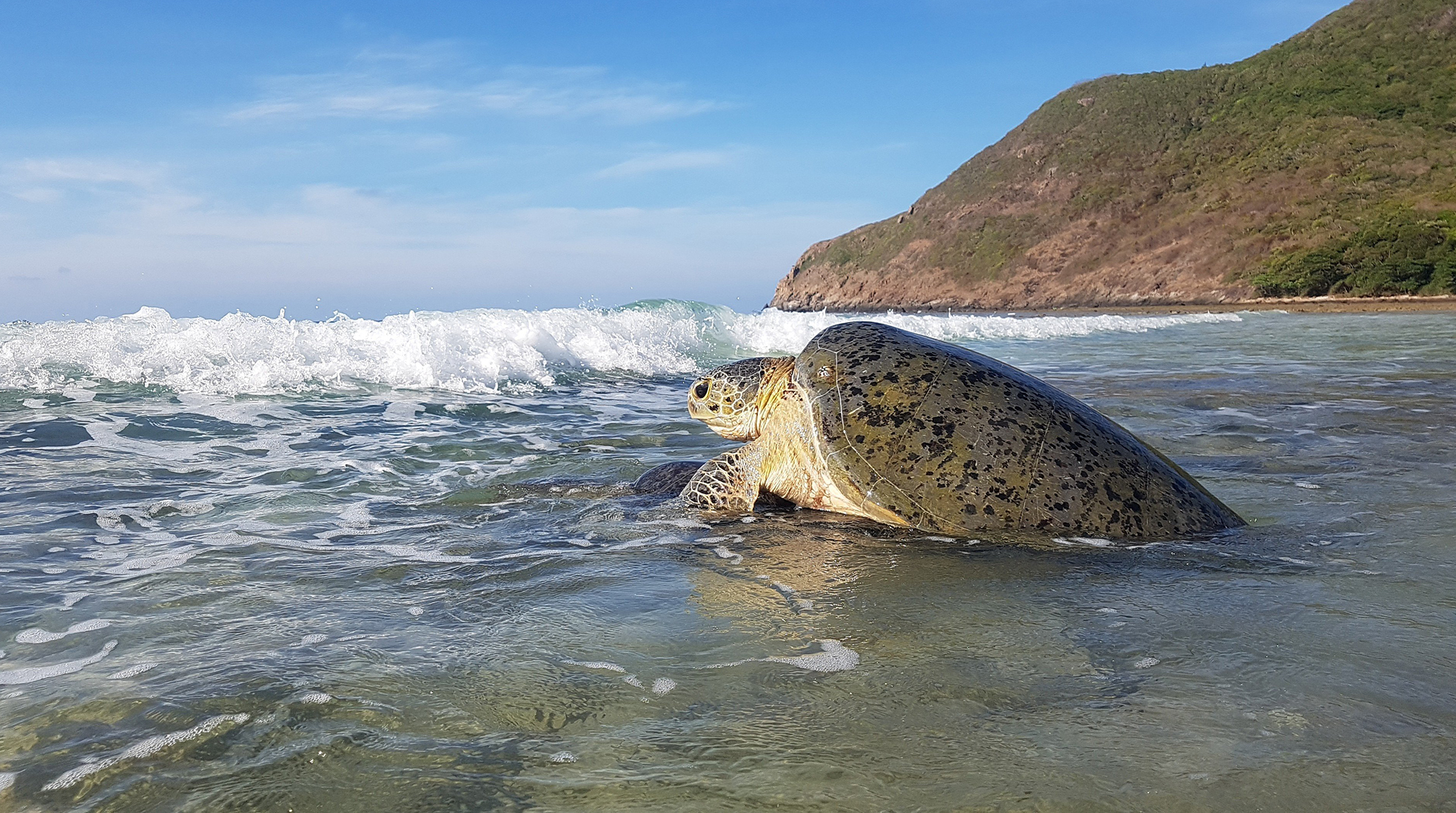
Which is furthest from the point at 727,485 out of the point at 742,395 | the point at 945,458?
the point at 945,458

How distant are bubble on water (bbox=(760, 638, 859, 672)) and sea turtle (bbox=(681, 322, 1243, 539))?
5.59 feet

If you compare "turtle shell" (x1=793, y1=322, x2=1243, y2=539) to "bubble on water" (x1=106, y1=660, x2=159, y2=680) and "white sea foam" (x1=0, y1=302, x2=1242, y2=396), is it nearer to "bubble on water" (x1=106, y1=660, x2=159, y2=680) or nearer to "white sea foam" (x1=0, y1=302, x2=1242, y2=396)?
"bubble on water" (x1=106, y1=660, x2=159, y2=680)

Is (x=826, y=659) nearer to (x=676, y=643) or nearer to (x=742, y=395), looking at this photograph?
(x=676, y=643)

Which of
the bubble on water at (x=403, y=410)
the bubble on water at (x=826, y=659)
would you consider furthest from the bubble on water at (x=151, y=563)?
the bubble on water at (x=403, y=410)

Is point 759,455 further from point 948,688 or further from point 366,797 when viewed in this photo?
point 366,797

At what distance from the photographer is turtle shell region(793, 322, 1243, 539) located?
3928 mm

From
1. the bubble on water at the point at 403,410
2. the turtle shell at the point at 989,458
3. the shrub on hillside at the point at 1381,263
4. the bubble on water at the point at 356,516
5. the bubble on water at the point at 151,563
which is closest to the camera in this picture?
the bubble on water at the point at 151,563

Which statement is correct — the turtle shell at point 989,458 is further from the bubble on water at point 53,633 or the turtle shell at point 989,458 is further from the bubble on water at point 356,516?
the bubble on water at point 53,633

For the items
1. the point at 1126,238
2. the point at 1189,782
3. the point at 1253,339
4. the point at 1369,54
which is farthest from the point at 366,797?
the point at 1369,54

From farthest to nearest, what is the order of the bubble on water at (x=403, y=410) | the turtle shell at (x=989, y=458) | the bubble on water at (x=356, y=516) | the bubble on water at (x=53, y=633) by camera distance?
the bubble on water at (x=403, y=410)
the bubble on water at (x=356, y=516)
the turtle shell at (x=989, y=458)
the bubble on water at (x=53, y=633)

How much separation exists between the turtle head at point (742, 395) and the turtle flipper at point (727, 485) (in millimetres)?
431

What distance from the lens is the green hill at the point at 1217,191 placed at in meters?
53.7

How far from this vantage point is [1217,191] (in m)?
70.4

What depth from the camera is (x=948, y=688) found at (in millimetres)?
2127
